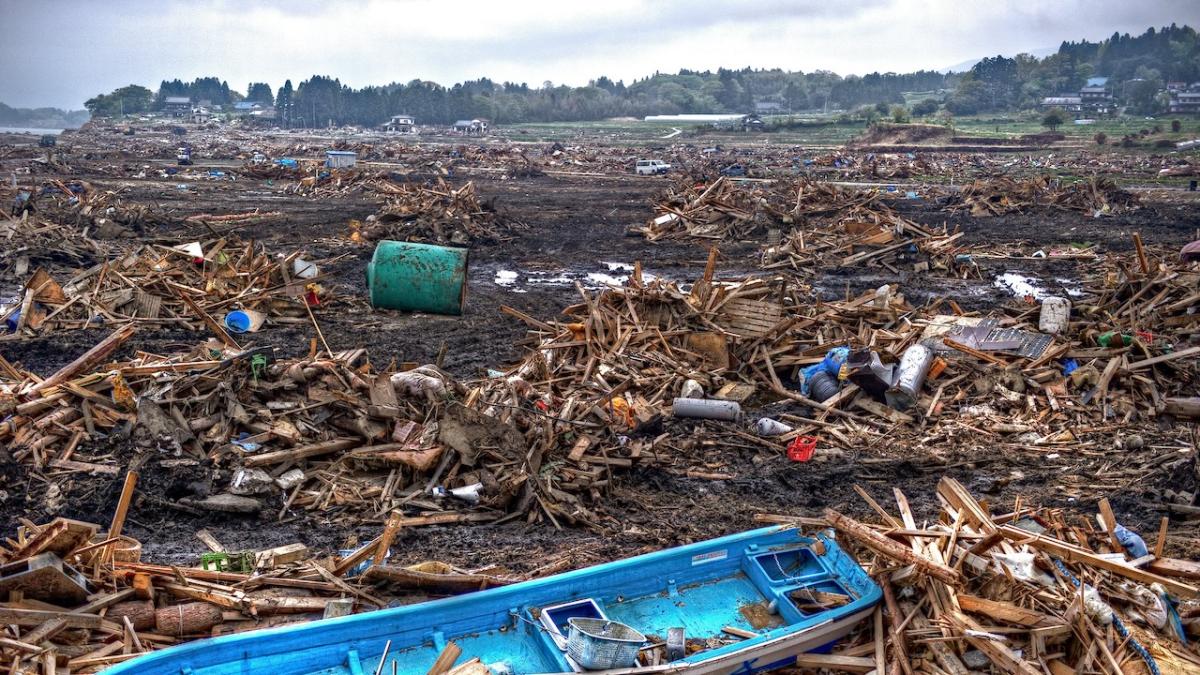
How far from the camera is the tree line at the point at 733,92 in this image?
109500 millimetres

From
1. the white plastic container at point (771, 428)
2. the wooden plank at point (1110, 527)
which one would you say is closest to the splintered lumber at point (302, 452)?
the white plastic container at point (771, 428)

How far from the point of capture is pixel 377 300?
46.8 feet

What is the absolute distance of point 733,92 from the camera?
139875 millimetres

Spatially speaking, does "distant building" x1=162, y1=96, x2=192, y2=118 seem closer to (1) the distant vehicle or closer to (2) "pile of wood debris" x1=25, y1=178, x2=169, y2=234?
(1) the distant vehicle

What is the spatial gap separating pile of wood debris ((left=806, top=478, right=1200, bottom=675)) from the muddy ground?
1933 millimetres

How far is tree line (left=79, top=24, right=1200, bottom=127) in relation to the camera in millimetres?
109500

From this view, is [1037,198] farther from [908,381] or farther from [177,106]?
[177,106]

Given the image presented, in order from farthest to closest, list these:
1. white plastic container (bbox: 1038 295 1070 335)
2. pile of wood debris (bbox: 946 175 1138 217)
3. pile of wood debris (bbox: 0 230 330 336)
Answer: pile of wood debris (bbox: 946 175 1138 217) → pile of wood debris (bbox: 0 230 330 336) → white plastic container (bbox: 1038 295 1070 335)

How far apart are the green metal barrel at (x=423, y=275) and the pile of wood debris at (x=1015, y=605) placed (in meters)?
9.43

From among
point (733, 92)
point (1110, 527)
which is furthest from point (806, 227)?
point (733, 92)

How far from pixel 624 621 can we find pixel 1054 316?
8905mm

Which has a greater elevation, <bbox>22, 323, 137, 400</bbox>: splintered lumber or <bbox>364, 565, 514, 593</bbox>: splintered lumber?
<bbox>22, 323, 137, 400</bbox>: splintered lumber

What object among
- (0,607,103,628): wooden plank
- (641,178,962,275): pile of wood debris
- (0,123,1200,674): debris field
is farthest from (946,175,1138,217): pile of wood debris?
(0,607,103,628): wooden plank

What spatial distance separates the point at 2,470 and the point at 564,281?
11557 mm
